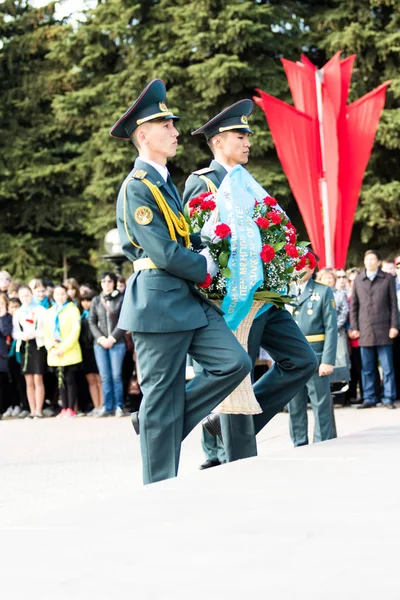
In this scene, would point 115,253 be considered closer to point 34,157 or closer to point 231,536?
point 34,157

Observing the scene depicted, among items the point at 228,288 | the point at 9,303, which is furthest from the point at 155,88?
the point at 9,303

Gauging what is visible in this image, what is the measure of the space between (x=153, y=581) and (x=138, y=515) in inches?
23.4

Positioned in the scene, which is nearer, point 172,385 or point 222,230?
point 172,385

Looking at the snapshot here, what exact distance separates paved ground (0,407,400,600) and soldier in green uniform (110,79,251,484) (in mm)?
1002

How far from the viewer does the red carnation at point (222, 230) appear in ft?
17.9

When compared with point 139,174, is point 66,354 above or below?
below

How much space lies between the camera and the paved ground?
2529 mm

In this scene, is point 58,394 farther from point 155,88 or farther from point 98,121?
point 98,121

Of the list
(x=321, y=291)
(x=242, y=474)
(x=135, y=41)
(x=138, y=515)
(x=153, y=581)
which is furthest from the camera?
(x=135, y=41)

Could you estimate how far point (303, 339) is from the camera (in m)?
5.87

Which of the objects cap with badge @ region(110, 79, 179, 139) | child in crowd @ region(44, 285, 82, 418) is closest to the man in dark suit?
child in crowd @ region(44, 285, 82, 418)

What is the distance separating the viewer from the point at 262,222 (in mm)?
5625

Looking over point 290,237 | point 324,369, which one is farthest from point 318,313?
point 290,237

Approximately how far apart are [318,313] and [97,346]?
4935mm
